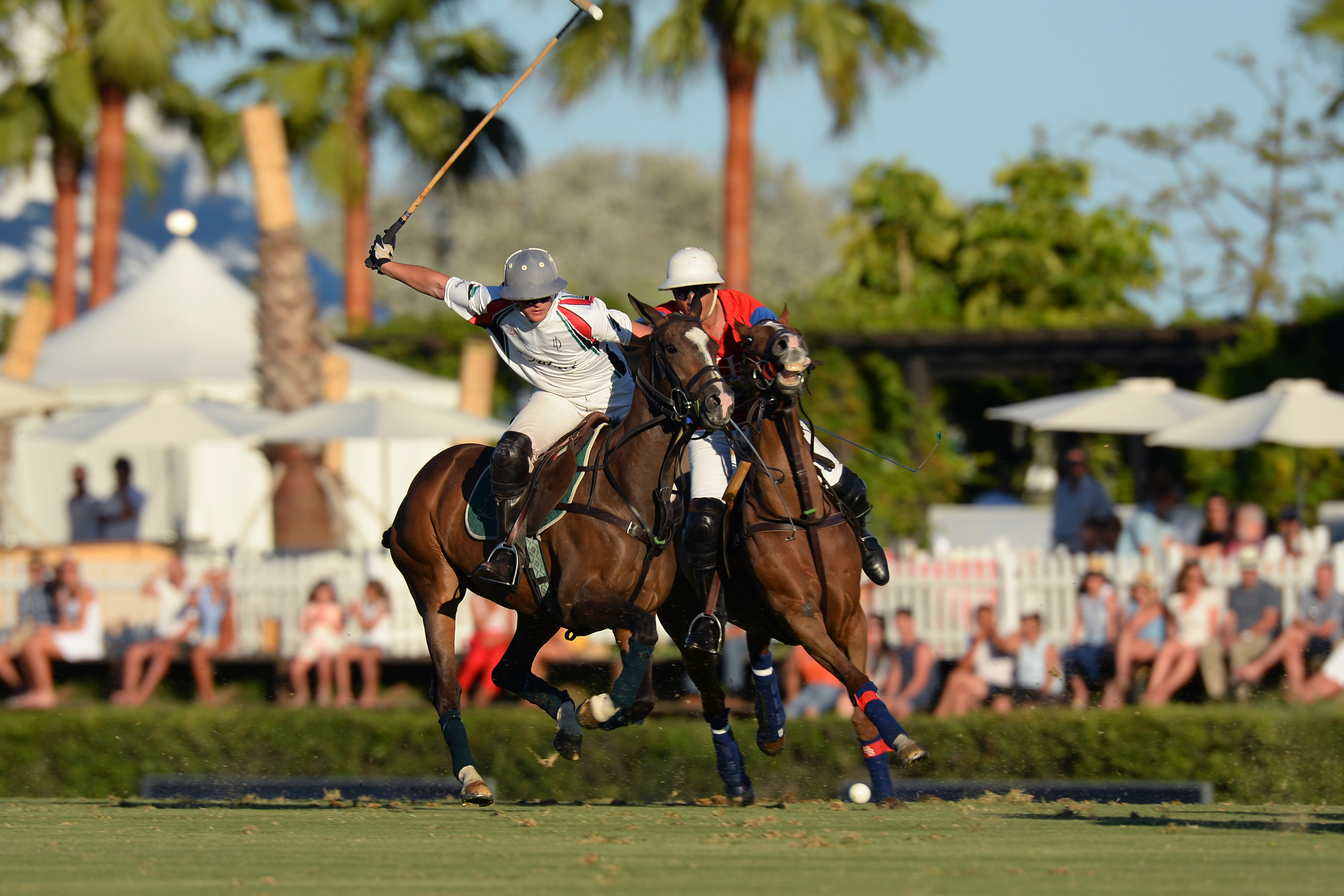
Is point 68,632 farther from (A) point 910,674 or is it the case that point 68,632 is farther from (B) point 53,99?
(B) point 53,99

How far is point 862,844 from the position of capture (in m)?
6.01

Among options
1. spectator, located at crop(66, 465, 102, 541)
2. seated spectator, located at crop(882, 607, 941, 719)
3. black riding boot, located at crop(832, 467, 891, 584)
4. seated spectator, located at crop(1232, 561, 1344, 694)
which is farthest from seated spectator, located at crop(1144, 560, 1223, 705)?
spectator, located at crop(66, 465, 102, 541)

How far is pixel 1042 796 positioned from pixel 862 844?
2870mm

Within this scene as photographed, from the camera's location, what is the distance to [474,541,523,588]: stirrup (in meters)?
7.54

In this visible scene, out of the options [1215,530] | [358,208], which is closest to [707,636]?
[1215,530]

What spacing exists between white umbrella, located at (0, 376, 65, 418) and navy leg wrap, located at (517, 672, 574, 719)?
10354 mm

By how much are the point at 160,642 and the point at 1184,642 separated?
7739 millimetres

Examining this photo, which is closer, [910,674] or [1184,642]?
[1184,642]

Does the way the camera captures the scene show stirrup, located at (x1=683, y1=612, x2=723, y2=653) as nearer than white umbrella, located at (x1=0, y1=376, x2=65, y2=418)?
Yes

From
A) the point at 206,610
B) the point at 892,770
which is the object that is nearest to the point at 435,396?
the point at 206,610

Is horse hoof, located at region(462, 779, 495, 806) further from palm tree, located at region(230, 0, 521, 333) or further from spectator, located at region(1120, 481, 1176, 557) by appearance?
palm tree, located at region(230, 0, 521, 333)

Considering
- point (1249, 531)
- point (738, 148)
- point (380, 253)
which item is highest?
point (738, 148)

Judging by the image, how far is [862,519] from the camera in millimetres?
7891

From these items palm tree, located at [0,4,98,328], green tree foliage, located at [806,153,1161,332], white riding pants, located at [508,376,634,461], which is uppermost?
palm tree, located at [0,4,98,328]
